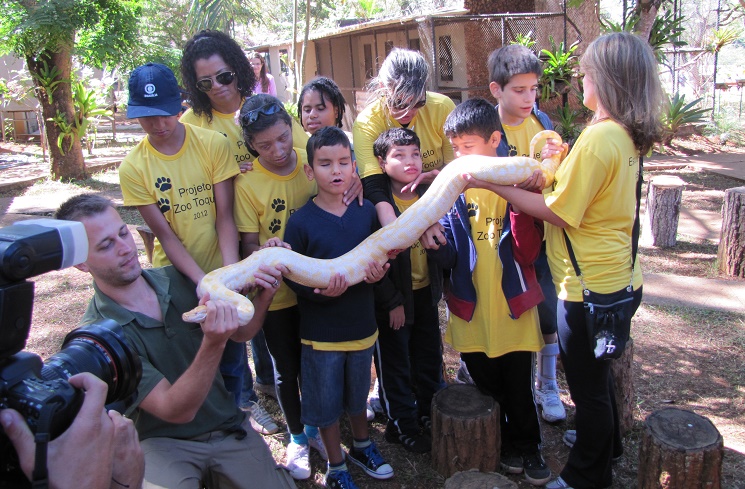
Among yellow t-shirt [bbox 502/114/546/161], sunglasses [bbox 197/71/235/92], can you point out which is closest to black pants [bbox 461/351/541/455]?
yellow t-shirt [bbox 502/114/546/161]

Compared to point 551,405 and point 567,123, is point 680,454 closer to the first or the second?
point 551,405

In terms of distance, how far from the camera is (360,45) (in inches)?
865

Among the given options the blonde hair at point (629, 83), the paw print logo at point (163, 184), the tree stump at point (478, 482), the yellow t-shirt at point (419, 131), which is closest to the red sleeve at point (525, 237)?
the blonde hair at point (629, 83)

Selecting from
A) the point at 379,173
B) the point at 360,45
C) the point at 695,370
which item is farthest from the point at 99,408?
the point at 360,45

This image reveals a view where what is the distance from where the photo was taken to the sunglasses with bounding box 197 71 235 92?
366 cm

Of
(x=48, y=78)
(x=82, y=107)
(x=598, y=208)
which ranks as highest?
(x=48, y=78)

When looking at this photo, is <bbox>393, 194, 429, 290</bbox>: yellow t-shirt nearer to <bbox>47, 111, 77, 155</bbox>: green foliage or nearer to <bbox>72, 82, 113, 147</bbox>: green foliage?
<bbox>47, 111, 77, 155</bbox>: green foliage

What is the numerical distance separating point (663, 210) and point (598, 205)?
5503mm

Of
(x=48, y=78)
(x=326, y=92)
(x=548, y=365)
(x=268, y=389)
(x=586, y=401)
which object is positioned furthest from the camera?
(x=48, y=78)

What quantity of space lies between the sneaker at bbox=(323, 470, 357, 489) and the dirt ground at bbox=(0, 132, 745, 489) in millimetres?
180

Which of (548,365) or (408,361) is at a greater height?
(408,361)

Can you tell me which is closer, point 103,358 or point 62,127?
point 103,358

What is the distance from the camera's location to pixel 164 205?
329 cm

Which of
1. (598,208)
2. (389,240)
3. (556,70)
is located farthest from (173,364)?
(556,70)
